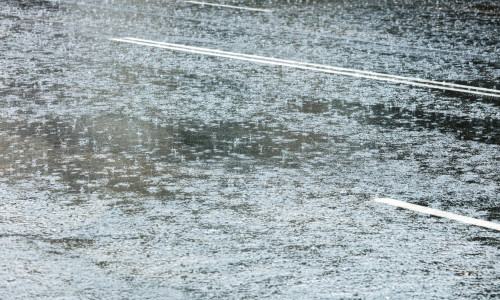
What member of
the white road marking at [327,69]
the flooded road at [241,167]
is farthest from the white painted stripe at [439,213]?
the white road marking at [327,69]

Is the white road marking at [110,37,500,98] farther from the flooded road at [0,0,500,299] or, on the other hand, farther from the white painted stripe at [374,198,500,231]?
the white painted stripe at [374,198,500,231]

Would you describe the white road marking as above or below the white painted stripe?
above

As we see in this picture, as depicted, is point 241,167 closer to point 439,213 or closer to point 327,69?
point 439,213

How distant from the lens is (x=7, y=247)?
507 cm

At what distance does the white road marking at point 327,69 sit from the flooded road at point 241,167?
204mm

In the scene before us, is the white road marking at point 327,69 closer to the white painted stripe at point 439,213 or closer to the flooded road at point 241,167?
the flooded road at point 241,167

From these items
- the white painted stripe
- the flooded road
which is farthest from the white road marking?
the white painted stripe

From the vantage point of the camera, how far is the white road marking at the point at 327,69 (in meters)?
9.95

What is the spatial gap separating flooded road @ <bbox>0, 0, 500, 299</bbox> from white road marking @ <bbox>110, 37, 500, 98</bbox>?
8.0 inches

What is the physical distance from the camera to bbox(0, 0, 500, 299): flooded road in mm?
4773

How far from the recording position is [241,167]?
6.84m

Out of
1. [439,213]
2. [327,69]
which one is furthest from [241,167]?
[327,69]

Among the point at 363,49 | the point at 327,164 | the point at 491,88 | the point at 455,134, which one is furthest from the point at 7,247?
the point at 363,49

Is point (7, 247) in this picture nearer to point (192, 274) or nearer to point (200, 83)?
point (192, 274)
